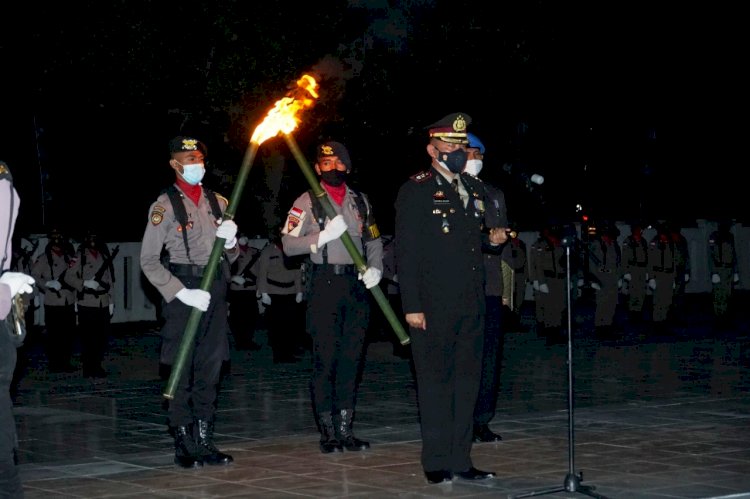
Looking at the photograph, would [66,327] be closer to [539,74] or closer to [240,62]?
[240,62]

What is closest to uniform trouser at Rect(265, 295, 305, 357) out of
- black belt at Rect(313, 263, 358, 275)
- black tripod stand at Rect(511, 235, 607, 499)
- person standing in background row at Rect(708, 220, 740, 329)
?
person standing in background row at Rect(708, 220, 740, 329)

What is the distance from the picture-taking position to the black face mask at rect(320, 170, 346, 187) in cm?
1184

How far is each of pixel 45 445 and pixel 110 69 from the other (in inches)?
681

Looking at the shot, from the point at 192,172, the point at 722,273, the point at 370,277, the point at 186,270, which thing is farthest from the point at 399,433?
the point at 722,273

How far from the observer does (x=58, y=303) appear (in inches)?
791

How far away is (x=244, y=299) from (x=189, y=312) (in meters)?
12.8

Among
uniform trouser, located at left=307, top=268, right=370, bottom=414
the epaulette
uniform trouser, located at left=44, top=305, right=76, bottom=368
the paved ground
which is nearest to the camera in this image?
the paved ground

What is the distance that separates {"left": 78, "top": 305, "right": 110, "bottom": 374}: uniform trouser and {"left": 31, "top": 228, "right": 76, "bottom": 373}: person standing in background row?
58cm

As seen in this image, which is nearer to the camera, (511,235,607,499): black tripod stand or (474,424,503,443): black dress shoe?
(511,235,607,499): black tripod stand

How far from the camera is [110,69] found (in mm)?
29000

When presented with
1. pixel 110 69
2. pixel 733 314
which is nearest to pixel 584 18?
pixel 733 314

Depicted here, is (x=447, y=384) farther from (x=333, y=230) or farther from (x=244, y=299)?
(x=244, y=299)

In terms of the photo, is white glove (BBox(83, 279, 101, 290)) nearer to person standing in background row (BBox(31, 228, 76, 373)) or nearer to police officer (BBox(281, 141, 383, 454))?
person standing in background row (BBox(31, 228, 76, 373))

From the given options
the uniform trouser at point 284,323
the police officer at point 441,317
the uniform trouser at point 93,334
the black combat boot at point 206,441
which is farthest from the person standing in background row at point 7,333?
the uniform trouser at point 284,323
